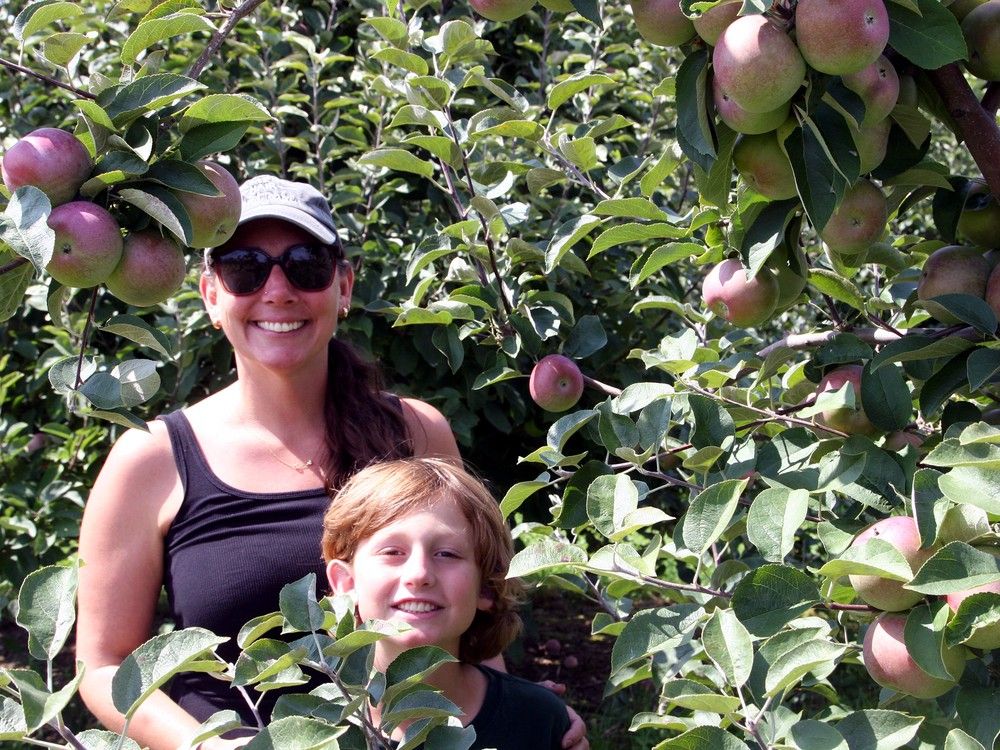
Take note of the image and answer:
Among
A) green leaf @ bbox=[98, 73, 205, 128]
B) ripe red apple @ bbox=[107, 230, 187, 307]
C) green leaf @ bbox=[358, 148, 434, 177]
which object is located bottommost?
green leaf @ bbox=[358, 148, 434, 177]

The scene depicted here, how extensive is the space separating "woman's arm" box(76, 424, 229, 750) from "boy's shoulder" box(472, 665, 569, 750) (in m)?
0.63

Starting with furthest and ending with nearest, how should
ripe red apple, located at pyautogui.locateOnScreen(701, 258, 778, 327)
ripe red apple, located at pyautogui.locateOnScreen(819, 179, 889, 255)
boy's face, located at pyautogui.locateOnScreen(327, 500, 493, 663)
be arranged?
boy's face, located at pyautogui.locateOnScreen(327, 500, 493, 663) < ripe red apple, located at pyautogui.locateOnScreen(701, 258, 778, 327) < ripe red apple, located at pyautogui.locateOnScreen(819, 179, 889, 255)

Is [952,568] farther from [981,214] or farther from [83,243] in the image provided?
[83,243]

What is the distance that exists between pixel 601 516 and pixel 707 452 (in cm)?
20

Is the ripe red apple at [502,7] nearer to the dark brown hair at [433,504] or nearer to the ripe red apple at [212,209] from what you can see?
the ripe red apple at [212,209]

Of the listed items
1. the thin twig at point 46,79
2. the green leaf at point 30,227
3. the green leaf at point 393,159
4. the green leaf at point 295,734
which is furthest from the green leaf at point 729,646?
the green leaf at point 393,159

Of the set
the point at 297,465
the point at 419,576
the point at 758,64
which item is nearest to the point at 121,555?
the point at 297,465

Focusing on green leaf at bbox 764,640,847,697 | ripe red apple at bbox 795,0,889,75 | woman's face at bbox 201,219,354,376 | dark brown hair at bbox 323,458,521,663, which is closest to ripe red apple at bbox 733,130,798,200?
ripe red apple at bbox 795,0,889,75

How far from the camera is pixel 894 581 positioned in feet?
3.48

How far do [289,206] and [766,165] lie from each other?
1091mm

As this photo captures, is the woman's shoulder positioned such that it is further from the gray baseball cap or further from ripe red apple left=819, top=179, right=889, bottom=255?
ripe red apple left=819, top=179, right=889, bottom=255

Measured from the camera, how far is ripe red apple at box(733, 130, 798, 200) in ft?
3.82

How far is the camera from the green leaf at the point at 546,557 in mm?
1117

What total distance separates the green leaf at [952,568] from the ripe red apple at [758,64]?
1.49 ft
